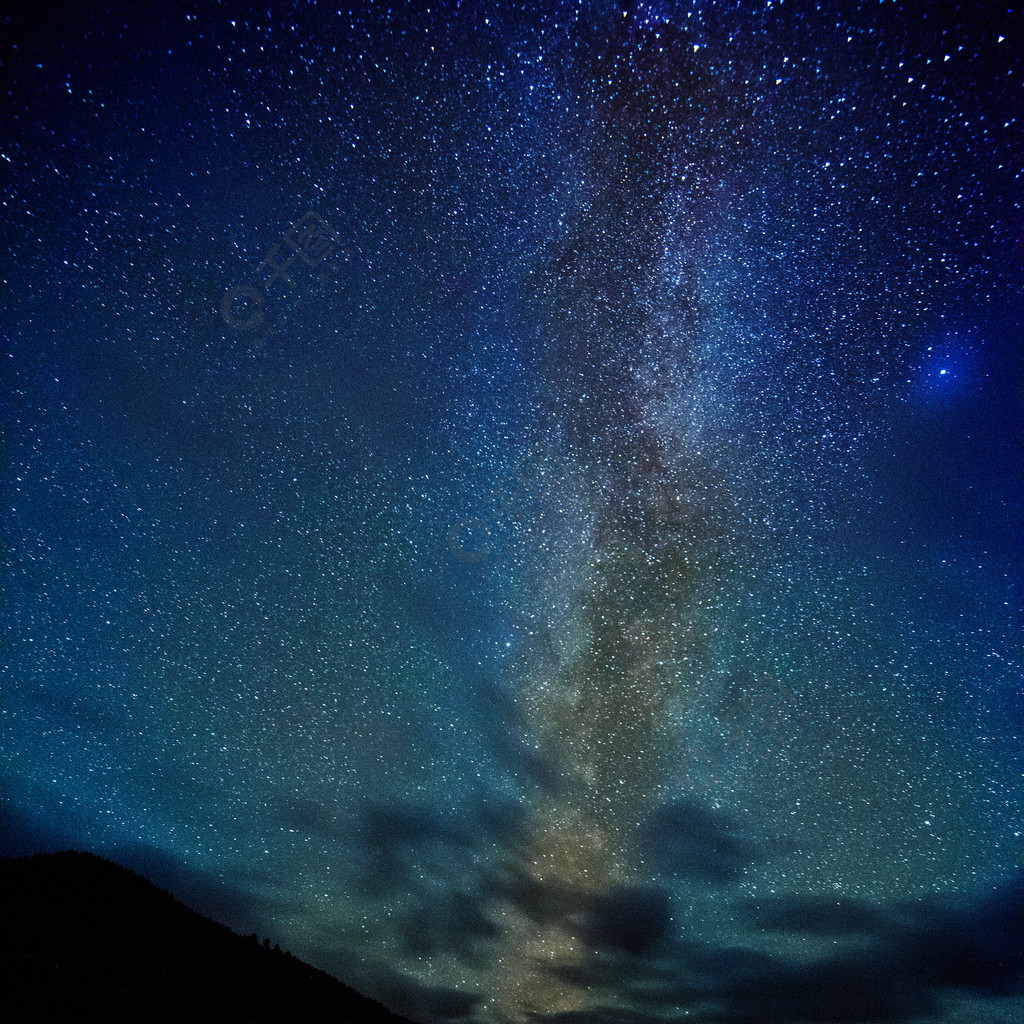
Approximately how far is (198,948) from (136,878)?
14.7 ft

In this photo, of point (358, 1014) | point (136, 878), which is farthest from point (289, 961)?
point (136, 878)

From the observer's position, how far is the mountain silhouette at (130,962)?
1772cm

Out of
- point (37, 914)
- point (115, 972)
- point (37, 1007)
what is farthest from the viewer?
point (37, 914)

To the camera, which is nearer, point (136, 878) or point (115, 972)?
point (115, 972)

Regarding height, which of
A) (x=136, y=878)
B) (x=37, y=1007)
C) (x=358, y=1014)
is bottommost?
(x=37, y=1007)

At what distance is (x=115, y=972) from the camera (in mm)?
19203

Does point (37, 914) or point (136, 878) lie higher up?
point (136, 878)

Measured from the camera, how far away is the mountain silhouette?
17.7 metres

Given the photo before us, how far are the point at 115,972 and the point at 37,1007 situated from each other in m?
2.94

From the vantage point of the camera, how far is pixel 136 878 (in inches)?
968

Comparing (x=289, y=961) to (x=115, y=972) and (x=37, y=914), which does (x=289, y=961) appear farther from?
(x=37, y=914)

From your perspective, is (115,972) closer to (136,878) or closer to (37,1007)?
(37,1007)

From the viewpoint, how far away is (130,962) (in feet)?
65.6

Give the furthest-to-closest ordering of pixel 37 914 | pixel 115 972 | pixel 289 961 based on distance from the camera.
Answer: pixel 289 961
pixel 37 914
pixel 115 972
